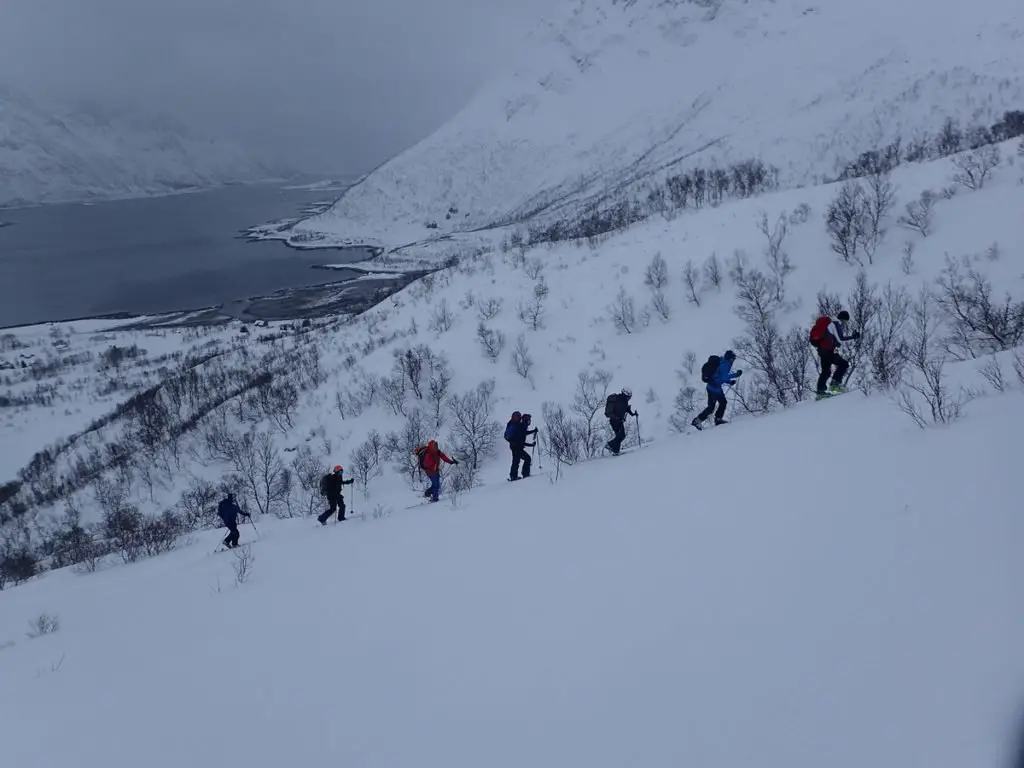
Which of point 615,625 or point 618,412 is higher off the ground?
point 618,412

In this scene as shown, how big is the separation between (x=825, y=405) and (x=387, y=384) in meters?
18.5

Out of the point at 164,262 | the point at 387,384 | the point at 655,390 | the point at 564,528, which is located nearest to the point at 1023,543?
the point at 564,528

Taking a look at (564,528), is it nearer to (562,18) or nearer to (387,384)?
(387,384)

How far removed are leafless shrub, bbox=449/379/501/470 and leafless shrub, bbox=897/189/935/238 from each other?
15773 mm

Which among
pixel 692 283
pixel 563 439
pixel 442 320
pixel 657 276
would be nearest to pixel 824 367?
pixel 563 439

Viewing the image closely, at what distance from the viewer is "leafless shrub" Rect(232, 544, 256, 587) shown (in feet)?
26.2

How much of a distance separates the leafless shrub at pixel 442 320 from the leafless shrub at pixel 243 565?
18.9 meters

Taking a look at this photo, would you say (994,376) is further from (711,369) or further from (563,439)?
(563,439)

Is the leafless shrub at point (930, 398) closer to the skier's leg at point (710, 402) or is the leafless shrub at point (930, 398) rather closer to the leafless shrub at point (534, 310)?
the skier's leg at point (710, 402)

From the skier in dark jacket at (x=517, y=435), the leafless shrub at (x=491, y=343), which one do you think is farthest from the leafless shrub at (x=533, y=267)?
the skier in dark jacket at (x=517, y=435)

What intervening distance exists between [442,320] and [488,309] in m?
2.55

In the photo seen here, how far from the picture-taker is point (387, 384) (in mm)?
24516

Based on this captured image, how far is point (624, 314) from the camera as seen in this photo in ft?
76.3

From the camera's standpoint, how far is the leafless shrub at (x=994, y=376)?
6.79 m
